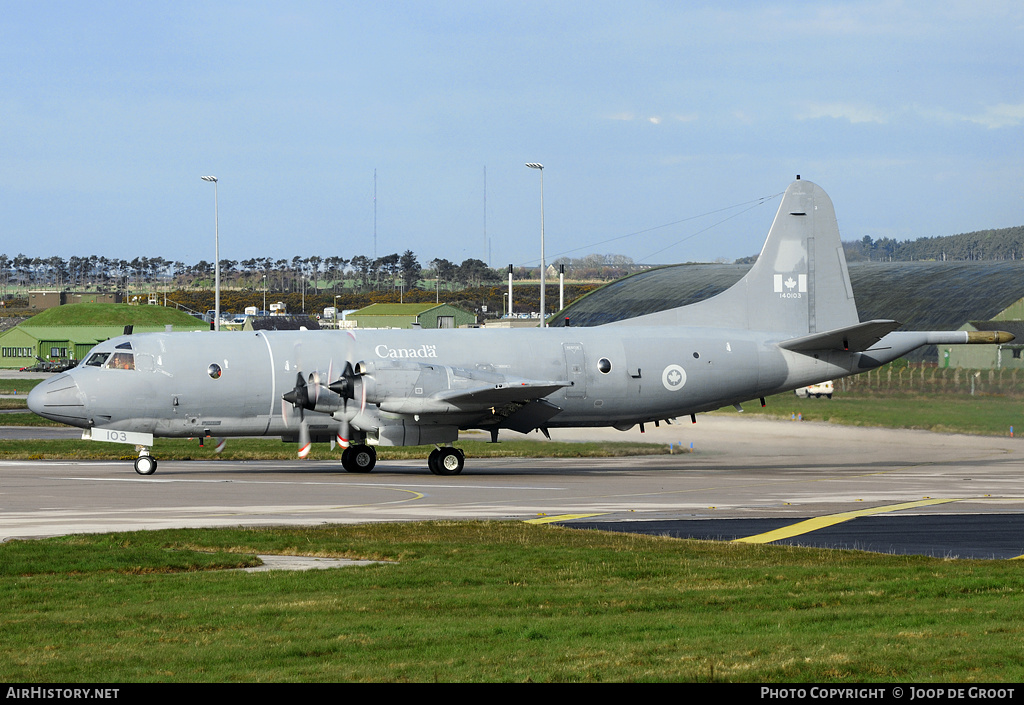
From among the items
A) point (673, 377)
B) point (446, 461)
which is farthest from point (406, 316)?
point (446, 461)

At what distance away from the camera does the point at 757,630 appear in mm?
11680

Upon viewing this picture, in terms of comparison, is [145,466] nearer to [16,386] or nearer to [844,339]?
[844,339]

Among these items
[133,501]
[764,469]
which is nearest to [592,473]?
[764,469]

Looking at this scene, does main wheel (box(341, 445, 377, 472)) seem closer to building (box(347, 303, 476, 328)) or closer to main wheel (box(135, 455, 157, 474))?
main wheel (box(135, 455, 157, 474))

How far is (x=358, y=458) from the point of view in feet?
115

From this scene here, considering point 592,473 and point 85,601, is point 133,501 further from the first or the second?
point 592,473

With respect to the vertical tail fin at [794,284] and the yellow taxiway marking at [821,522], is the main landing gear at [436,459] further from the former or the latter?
the yellow taxiway marking at [821,522]

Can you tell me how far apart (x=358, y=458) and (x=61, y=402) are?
359 inches

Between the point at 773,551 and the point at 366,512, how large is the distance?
9.56 metres

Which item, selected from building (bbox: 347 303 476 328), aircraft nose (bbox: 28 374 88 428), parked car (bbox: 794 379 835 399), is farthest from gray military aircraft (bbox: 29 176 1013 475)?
building (bbox: 347 303 476 328)

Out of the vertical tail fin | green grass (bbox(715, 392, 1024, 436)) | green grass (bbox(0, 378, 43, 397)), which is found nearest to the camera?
the vertical tail fin

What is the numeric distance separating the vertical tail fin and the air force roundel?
261cm

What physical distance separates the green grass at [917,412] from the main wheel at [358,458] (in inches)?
927

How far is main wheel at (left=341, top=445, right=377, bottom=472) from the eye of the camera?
115 ft
